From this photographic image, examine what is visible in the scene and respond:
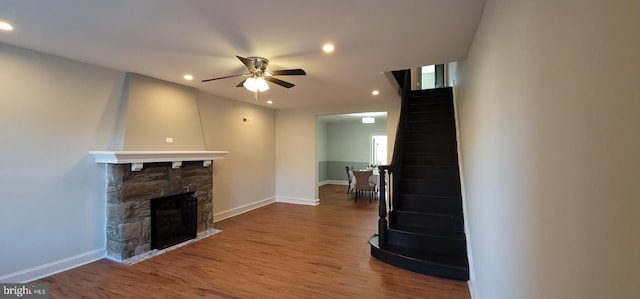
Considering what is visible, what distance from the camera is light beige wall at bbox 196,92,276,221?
5.34 meters

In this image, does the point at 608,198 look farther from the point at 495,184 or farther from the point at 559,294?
the point at 495,184

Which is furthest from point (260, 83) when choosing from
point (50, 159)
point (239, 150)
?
point (239, 150)

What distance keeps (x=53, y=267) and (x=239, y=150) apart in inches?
135

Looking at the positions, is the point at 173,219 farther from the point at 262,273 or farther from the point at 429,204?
the point at 429,204

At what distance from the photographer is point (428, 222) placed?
11.5ft

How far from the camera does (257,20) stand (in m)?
2.27

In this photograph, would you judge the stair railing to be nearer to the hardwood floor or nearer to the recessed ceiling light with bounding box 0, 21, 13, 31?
the hardwood floor

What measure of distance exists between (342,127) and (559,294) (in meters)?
9.81

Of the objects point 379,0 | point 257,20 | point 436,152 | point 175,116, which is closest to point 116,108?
point 175,116

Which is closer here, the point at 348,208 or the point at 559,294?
the point at 559,294

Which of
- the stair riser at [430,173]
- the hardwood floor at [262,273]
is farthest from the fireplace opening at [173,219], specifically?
the stair riser at [430,173]

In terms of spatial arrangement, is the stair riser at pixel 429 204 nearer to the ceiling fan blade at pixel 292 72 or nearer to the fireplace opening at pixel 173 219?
the ceiling fan blade at pixel 292 72

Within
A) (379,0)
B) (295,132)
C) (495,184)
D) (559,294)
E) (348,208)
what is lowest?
(348,208)

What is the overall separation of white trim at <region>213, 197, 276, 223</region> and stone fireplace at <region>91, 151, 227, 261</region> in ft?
4.11
